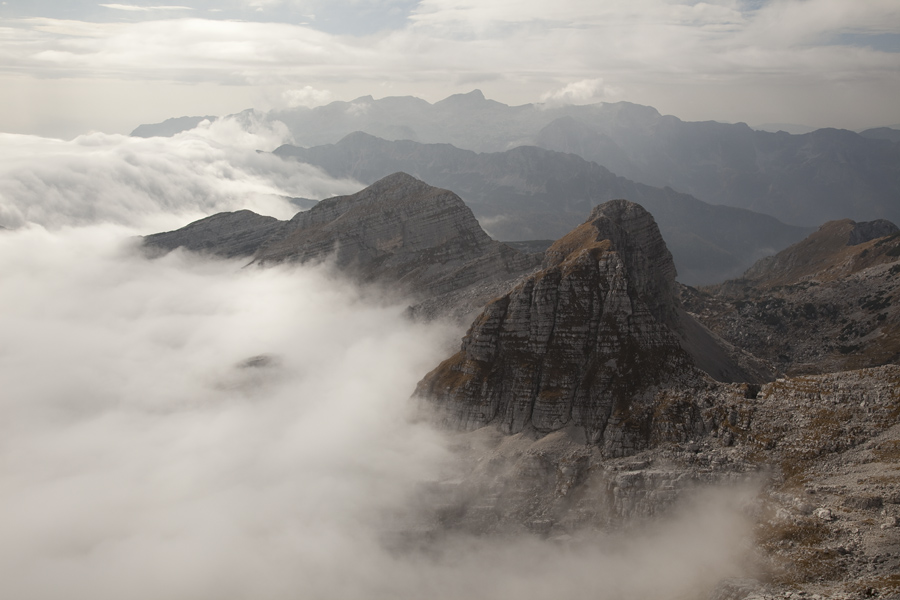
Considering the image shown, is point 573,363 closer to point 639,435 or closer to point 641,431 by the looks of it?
point 641,431

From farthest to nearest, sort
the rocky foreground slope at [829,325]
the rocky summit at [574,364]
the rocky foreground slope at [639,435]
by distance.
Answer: the rocky foreground slope at [829,325], the rocky summit at [574,364], the rocky foreground slope at [639,435]

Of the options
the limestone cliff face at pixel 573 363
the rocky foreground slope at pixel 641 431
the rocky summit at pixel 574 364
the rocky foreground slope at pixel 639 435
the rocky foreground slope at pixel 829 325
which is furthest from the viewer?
the rocky foreground slope at pixel 829 325

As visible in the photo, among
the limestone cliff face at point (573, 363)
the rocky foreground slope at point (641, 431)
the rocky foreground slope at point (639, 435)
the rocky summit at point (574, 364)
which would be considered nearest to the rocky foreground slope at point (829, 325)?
the rocky foreground slope at point (641, 431)

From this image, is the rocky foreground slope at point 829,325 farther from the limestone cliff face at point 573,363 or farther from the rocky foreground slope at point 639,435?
the limestone cliff face at point 573,363

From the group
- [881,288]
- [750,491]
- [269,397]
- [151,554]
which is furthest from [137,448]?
[881,288]

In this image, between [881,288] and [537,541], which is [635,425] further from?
[881,288]

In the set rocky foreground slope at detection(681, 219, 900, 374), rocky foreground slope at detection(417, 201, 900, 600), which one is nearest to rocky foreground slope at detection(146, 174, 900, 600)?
rocky foreground slope at detection(417, 201, 900, 600)
